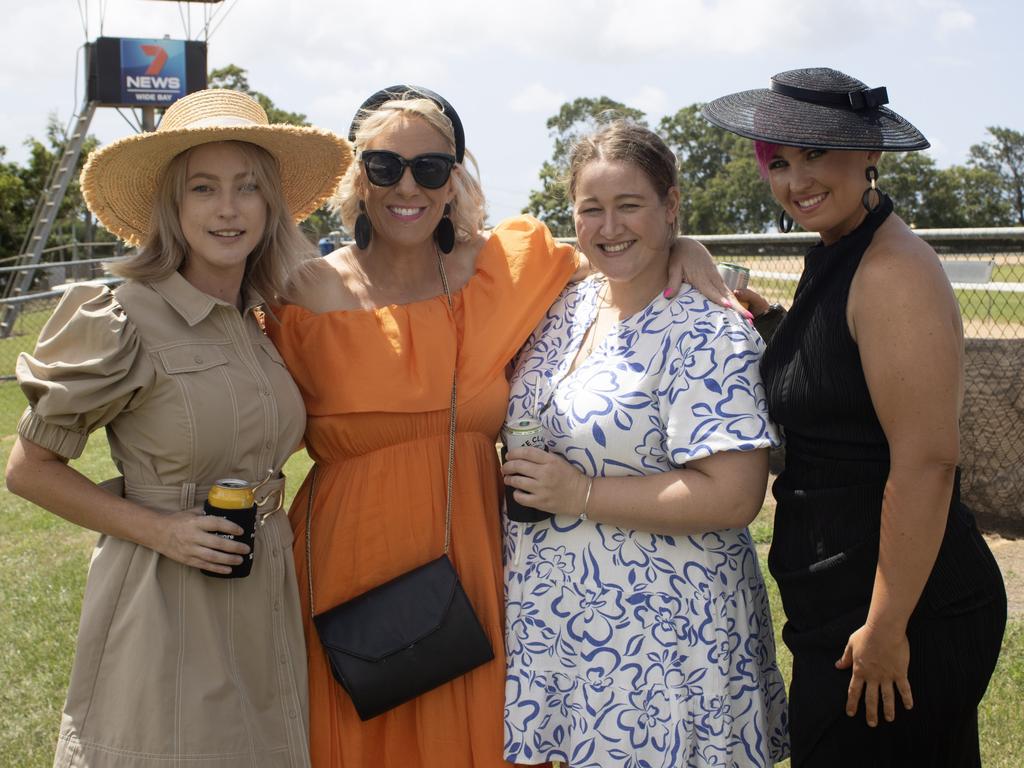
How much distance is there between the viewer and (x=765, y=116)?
7.52 feet

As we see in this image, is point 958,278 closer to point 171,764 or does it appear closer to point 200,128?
point 200,128

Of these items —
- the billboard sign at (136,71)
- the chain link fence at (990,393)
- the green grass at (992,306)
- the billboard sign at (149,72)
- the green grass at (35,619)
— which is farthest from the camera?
the billboard sign at (149,72)

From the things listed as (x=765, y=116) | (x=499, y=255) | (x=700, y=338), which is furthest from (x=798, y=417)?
(x=499, y=255)

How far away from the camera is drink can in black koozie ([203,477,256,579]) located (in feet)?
7.45

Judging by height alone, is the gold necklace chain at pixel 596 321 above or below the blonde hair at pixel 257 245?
below

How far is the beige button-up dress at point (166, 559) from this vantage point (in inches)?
90.6

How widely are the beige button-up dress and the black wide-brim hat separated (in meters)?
1.35

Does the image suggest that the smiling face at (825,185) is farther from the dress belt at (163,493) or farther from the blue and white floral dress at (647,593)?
the dress belt at (163,493)

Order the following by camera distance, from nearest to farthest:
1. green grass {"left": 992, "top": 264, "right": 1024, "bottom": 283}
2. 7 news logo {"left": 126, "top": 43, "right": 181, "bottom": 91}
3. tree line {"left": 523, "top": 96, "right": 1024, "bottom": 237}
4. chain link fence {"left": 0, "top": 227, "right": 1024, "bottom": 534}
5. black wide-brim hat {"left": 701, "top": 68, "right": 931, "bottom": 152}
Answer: black wide-brim hat {"left": 701, "top": 68, "right": 931, "bottom": 152}, chain link fence {"left": 0, "top": 227, "right": 1024, "bottom": 534}, green grass {"left": 992, "top": 264, "right": 1024, "bottom": 283}, 7 news logo {"left": 126, "top": 43, "right": 181, "bottom": 91}, tree line {"left": 523, "top": 96, "right": 1024, "bottom": 237}

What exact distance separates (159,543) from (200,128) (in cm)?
103

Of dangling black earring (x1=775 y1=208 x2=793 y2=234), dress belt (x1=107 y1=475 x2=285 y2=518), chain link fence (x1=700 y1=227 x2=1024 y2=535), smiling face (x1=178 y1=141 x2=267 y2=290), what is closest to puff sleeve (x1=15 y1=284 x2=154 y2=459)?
dress belt (x1=107 y1=475 x2=285 y2=518)

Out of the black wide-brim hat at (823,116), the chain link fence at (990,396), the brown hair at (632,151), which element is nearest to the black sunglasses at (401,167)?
the brown hair at (632,151)

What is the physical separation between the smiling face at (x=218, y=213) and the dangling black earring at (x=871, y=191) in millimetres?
1497

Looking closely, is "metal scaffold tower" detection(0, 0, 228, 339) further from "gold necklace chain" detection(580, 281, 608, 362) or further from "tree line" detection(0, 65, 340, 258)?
"gold necklace chain" detection(580, 281, 608, 362)
